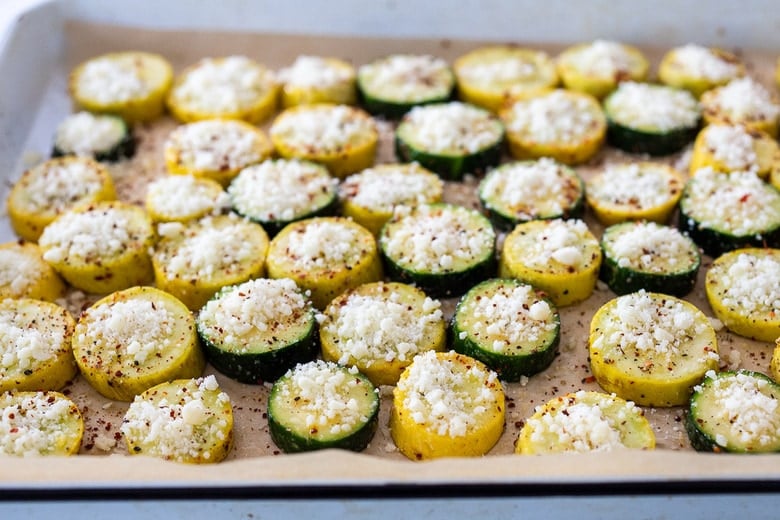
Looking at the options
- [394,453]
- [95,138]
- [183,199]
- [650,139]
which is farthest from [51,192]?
[650,139]

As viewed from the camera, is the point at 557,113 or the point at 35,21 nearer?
the point at 557,113

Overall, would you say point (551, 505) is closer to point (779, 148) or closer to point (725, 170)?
point (725, 170)

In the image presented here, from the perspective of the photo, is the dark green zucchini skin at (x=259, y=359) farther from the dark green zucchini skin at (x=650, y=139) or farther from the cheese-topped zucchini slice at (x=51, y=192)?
the dark green zucchini skin at (x=650, y=139)

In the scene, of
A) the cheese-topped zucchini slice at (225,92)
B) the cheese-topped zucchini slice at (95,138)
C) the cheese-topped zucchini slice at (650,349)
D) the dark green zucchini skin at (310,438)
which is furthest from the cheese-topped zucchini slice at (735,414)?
the cheese-topped zucchini slice at (95,138)

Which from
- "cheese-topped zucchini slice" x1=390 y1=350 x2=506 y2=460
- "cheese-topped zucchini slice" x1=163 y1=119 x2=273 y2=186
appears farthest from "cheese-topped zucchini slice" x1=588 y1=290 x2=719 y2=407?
"cheese-topped zucchini slice" x1=163 y1=119 x2=273 y2=186

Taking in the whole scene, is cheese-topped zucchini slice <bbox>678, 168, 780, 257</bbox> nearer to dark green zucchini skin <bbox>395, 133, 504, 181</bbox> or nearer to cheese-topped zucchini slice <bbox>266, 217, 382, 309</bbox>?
dark green zucchini skin <bbox>395, 133, 504, 181</bbox>

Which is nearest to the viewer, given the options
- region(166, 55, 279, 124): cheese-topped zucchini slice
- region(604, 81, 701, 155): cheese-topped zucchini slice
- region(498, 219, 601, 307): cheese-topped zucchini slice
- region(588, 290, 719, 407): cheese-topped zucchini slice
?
region(588, 290, 719, 407): cheese-topped zucchini slice

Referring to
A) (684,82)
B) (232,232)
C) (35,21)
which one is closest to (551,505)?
(232,232)
